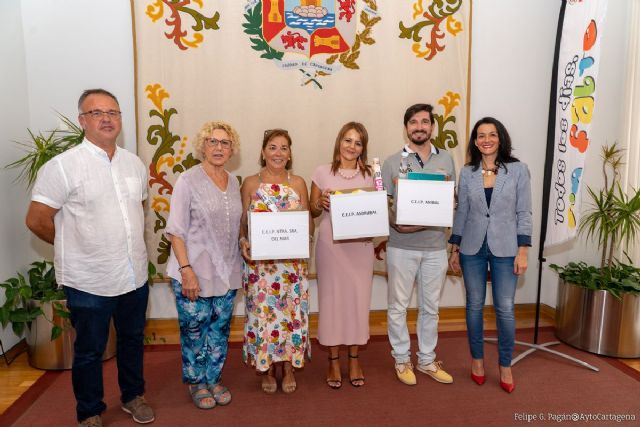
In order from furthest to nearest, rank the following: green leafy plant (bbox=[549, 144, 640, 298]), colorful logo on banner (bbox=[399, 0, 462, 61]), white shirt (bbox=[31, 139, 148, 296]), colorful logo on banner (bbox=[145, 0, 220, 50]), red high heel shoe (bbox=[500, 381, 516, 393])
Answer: colorful logo on banner (bbox=[399, 0, 462, 61])
colorful logo on banner (bbox=[145, 0, 220, 50])
green leafy plant (bbox=[549, 144, 640, 298])
red high heel shoe (bbox=[500, 381, 516, 393])
white shirt (bbox=[31, 139, 148, 296])

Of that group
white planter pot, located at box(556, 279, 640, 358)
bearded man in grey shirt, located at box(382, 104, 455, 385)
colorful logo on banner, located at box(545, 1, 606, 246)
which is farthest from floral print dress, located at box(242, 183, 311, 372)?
white planter pot, located at box(556, 279, 640, 358)

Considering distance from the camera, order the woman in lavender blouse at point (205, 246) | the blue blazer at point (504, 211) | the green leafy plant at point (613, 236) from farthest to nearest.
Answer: the green leafy plant at point (613, 236)
the blue blazer at point (504, 211)
the woman in lavender blouse at point (205, 246)

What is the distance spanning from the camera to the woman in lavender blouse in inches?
93.8

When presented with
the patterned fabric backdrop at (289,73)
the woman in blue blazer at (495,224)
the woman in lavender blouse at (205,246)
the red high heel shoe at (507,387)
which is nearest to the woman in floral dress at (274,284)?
the woman in lavender blouse at (205,246)

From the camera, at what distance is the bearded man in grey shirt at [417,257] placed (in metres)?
2.70

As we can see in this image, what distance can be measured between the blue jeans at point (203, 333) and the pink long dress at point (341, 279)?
554 mm

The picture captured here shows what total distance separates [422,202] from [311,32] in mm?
1780

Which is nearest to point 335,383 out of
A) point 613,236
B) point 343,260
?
point 343,260

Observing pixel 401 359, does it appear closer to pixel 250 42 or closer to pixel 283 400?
pixel 283 400

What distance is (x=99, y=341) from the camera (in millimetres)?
2217

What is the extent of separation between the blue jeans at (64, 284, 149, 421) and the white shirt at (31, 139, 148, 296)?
0.07 metres

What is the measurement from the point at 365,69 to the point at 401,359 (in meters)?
2.18

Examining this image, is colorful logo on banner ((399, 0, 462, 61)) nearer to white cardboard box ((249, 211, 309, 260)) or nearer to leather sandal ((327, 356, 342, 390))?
white cardboard box ((249, 211, 309, 260))

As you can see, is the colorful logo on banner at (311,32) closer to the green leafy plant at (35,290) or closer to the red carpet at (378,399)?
the green leafy plant at (35,290)
